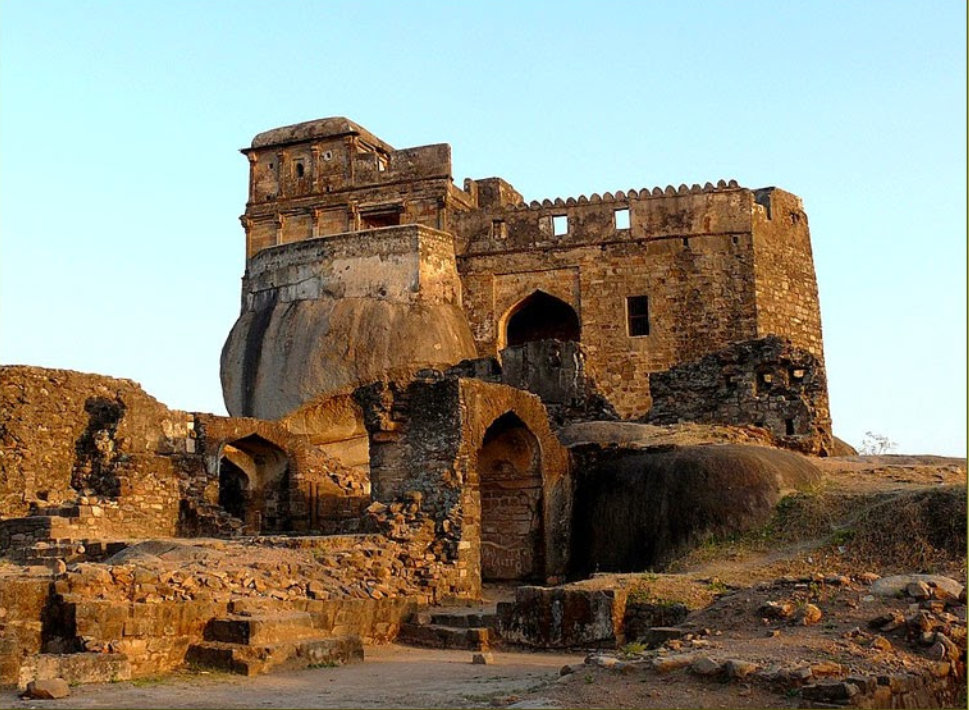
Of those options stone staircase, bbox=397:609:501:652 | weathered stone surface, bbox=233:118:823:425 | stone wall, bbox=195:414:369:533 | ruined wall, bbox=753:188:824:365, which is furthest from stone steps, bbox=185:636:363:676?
ruined wall, bbox=753:188:824:365

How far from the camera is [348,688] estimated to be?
24.8ft

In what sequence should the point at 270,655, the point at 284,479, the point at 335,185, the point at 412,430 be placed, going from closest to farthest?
the point at 270,655, the point at 412,430, the point at 284,479, the point at 335,185

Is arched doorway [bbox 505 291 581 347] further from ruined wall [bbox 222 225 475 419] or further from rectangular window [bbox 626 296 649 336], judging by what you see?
ruined wall [bbox 222 225 475 419]

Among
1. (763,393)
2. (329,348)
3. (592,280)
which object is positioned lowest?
(763,393)

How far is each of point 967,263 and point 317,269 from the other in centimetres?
1962

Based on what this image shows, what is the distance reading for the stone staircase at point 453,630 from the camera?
32.6 ft

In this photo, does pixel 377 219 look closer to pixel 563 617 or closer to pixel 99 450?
pixel 99 450

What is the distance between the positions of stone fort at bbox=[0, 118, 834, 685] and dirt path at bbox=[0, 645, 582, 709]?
0.35 m

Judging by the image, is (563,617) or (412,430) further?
(412,430)

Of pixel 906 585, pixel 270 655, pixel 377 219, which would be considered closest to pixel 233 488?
pixel 377 219

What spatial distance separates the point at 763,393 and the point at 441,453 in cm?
596

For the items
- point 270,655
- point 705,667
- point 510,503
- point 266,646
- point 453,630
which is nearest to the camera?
point 705,667

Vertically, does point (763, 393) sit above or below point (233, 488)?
above

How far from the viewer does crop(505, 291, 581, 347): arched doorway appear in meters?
25.9
